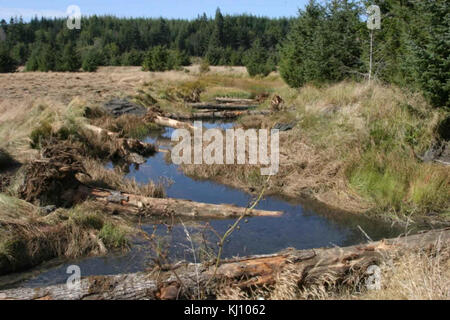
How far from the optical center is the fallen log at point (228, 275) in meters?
4.58

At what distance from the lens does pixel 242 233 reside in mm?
7863

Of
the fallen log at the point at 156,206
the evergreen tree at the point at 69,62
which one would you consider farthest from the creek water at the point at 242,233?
the evergreen tree at the point at 69,62

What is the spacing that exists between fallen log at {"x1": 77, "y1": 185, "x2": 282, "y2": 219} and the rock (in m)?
10.3

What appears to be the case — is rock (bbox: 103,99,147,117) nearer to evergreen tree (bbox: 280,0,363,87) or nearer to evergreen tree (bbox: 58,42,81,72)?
evergreen tree (bbox: 280,0,363,87)

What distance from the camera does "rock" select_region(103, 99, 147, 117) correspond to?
62.6 ft

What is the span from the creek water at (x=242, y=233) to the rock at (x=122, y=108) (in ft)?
30.0

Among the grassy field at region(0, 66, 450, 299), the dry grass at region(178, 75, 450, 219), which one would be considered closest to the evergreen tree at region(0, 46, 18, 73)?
the grassy field at region(0, 66, 450, 299)

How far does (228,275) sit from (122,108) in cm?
1603

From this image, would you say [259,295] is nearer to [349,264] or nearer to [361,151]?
[349,264]

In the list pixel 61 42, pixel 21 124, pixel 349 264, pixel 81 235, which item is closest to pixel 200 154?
pixel 21 124

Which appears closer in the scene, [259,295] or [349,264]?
[259,295]

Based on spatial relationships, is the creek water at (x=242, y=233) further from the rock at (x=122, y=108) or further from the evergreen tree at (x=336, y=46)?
the rock at (x=122, y=108)

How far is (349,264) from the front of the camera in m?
5.36
